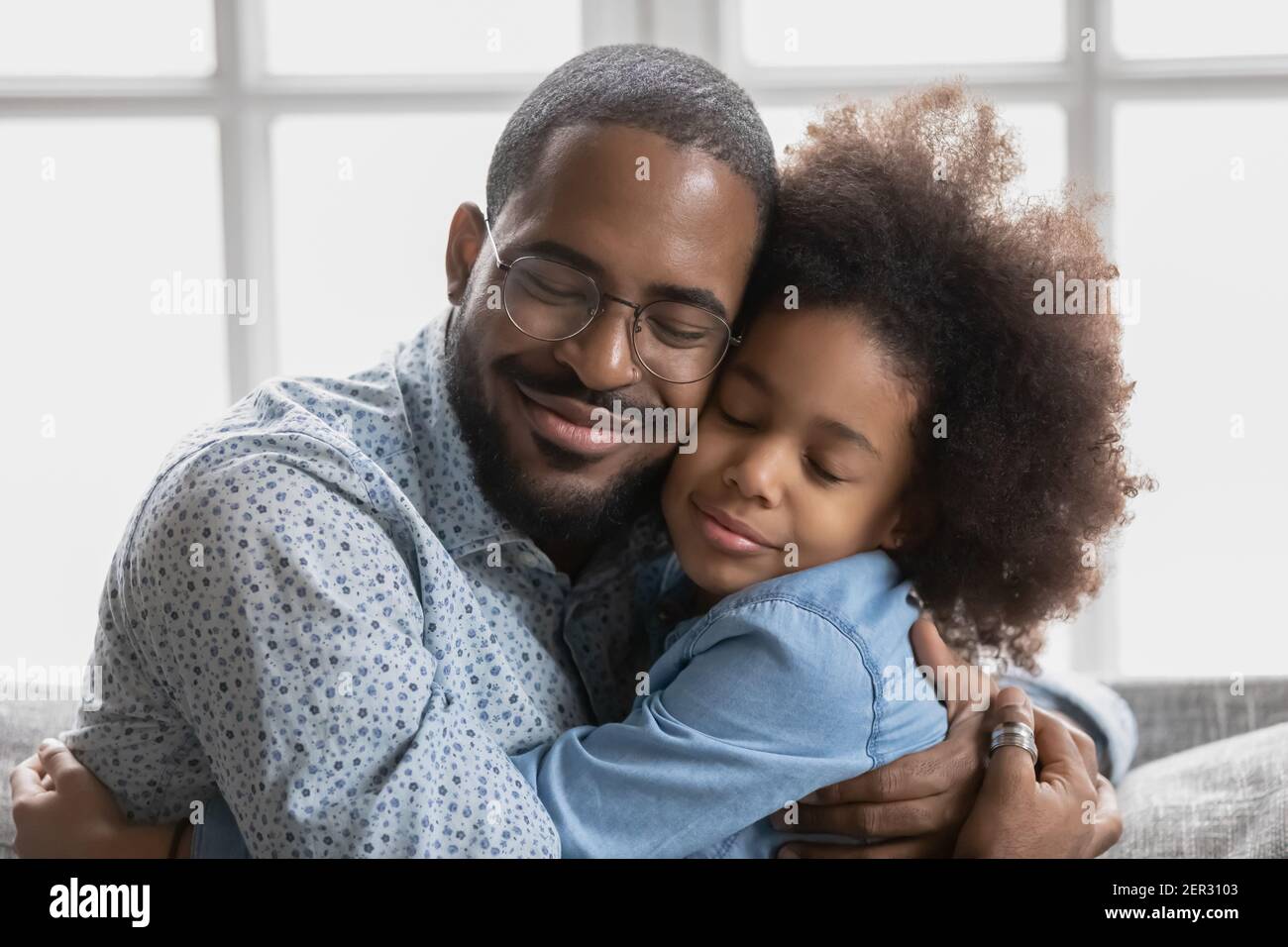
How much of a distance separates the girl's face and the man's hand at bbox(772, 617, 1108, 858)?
0.80 feet

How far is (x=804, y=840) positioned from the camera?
155 centimetres

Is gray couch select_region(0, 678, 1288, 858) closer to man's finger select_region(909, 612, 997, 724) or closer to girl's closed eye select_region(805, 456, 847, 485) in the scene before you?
man's finger select_region(909, 612, 997, 724)

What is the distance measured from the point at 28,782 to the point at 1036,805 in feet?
4.34

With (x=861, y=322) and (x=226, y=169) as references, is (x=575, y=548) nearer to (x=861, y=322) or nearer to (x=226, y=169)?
(x=861, y=322)

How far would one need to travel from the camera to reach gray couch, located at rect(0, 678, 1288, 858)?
71.4 inches

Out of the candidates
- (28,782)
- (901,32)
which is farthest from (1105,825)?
(901,32)

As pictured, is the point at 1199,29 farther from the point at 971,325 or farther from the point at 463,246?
the point at 463,246

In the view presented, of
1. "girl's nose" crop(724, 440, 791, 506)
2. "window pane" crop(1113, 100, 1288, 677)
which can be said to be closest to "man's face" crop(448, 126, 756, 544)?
"girl's nose" crop(724, 440, 791, 506)

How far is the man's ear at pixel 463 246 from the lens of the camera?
1.71 m

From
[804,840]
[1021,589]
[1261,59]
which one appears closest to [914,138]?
[1021,589]

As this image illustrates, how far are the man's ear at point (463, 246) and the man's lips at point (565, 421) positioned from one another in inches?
9.6
